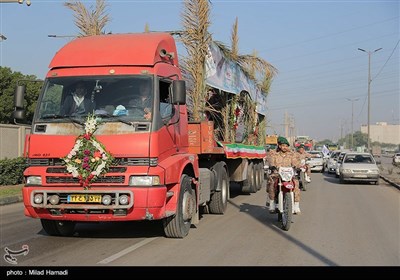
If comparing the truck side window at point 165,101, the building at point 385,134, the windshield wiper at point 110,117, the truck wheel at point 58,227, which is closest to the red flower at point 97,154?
the windshield wiper at point 110,117

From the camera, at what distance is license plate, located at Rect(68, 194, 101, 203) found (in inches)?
260

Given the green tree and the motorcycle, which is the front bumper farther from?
the green tree

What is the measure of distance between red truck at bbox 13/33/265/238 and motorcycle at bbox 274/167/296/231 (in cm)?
177

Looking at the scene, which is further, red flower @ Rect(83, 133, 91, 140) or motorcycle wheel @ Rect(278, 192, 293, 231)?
motorcycle wheel @ Rect(278, 192, 293, 231)

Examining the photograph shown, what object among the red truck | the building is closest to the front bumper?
the red truck

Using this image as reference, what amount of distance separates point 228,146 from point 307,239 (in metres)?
4.61

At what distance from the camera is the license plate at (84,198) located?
6.61 metres

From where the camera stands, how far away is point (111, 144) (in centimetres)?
674

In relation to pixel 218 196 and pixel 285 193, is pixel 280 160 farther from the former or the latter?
pixel 218 196

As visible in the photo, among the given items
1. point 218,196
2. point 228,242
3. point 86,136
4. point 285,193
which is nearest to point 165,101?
point 86,136

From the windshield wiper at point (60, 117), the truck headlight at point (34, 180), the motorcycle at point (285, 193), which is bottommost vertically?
the motorcycle at point (285, 193)

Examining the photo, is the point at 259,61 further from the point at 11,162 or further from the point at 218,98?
the point at 11,162

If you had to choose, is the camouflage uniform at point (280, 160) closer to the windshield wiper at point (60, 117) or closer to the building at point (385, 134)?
the windshield wiper at point (60, 117)

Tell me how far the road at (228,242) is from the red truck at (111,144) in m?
0.47
